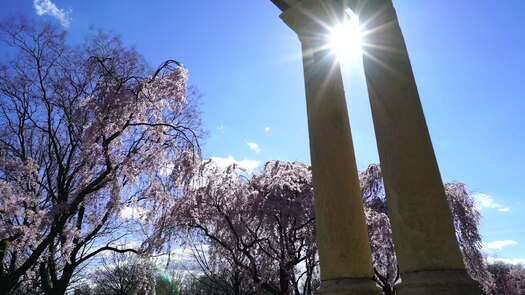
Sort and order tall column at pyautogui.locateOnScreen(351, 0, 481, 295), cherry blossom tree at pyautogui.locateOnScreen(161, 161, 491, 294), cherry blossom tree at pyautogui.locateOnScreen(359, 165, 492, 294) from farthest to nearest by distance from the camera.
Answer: cherry blossom tree at pyautogui.locateOnScreen(359, 165, 492, 294)
cherry blossom tree at pyautogui.locateOnScreen(161, 161, 491, 294)
tall column at pyautogui.locateOnScreen(351, 0, 481, 295)

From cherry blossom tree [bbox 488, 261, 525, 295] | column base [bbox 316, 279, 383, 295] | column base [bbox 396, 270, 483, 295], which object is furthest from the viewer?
cherry blossom tree [bbox 488, 261, 525, 295]

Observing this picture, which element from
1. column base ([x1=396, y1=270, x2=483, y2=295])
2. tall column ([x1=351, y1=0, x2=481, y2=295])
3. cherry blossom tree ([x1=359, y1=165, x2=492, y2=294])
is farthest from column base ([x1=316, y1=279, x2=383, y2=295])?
cherry blossom tree ([x1=359, y1=165, x2=492, y2=294])

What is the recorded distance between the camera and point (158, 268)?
31219 mm

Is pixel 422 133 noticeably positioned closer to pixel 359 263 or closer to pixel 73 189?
pixel 359 263

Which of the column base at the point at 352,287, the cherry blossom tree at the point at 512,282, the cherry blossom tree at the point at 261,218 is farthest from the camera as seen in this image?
the cherry blossom tree at the point at 512,282

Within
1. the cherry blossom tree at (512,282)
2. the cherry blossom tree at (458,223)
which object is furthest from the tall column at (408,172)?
the cherry blossom tree at (512,282)

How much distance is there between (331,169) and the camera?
968cm

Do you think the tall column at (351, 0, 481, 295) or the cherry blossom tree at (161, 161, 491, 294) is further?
the cherry blossom tree at (161, 161, 491, 294)

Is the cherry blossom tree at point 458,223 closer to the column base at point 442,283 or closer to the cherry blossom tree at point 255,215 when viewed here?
the cherry blossom tree at point 255,215

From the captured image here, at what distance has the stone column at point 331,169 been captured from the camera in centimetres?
870

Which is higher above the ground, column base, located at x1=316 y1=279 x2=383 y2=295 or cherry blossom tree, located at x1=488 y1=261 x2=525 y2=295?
cherry blossom tree, located at x1=488 y1=261 x2=525 y2=295

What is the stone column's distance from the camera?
342 inches

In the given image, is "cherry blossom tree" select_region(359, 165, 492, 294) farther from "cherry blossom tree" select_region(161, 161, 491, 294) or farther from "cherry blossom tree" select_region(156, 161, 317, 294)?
"cherry blossom tree" select_region(156, 161, 317, 294)

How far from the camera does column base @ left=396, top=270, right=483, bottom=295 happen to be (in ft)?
21.5
